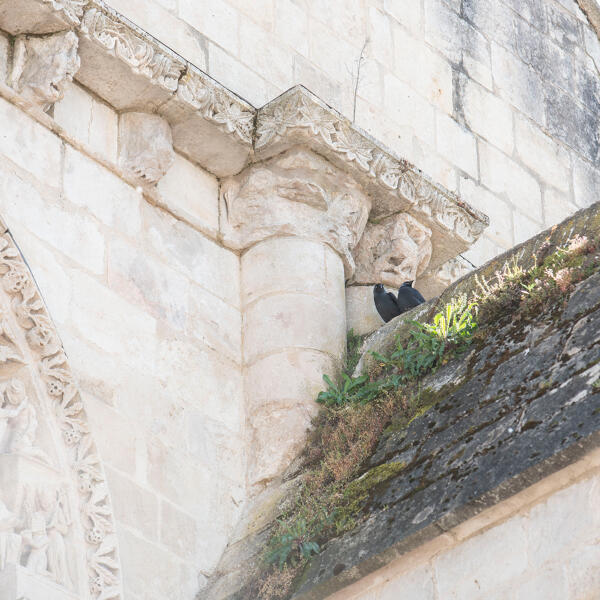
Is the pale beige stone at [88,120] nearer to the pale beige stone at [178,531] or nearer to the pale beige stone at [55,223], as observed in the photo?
the pale beige stone at [55,223]

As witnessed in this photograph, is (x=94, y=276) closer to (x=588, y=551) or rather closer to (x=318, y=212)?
(x=318, y=212)

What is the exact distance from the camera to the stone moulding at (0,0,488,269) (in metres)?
6.95

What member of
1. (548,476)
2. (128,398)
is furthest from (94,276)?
(548,476)

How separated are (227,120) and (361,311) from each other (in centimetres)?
131

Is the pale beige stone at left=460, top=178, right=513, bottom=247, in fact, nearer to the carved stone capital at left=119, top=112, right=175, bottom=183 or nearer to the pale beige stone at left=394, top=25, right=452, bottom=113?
the pale beige stone at left=394, top=25, right=452, bottom=113

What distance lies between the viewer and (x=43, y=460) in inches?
229

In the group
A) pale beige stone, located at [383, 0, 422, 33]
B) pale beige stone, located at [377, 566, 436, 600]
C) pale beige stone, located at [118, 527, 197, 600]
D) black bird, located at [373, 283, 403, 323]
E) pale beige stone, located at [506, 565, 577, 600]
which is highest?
pale beige stone, located at [383, 0, 422, 33]

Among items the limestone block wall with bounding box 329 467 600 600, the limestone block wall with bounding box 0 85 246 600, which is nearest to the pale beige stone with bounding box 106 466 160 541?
the limestone block wall with bounding box 0 85 246 600

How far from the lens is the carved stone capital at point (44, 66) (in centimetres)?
663

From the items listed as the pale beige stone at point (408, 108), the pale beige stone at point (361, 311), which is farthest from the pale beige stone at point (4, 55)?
the pale beige stone at point (408, 108)

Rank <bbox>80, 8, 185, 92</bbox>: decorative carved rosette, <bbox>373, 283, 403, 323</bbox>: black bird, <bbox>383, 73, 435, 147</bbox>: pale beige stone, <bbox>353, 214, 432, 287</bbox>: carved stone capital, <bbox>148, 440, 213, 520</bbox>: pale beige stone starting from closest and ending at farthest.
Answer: <bbox>148, 440, 213, 520</bbox>: pale beige stone
<bbox>80, 8, 185, 92</bbox>: decorative carved rosette
<bbox>373, 283, 403, 323</bbox>: black bird
<bbox>353, 214, 432, 287</bbox>: carved stone capital
<bbox>383, 73, 435, 147</bbox>: pale beige stone

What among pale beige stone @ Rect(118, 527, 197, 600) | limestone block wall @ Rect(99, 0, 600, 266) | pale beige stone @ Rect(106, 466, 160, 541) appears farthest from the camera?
limestone block wall @ Rect(99, 0, 600, 266)

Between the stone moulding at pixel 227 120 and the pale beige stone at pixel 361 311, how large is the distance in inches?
A: 17.0

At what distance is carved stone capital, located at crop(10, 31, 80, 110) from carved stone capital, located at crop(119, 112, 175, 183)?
0.45 metres
